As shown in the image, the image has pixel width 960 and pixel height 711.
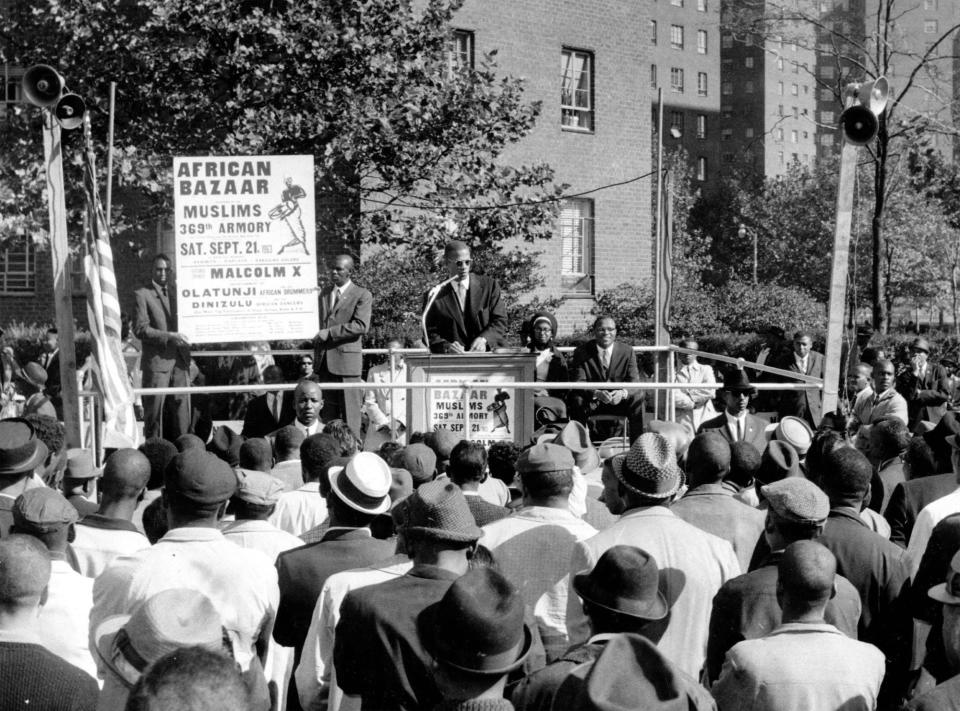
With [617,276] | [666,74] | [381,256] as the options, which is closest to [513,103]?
[381,256]

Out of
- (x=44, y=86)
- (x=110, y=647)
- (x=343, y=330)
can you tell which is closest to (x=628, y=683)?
(x=110, y=647)

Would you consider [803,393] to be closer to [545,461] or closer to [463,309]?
[463,309]

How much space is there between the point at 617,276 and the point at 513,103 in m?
9.97

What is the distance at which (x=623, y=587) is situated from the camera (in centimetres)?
353

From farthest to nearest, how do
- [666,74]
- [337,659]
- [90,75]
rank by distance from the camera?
[666,74]
[90,75]
[337,659]

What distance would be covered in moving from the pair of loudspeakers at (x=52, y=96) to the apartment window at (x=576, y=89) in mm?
19216

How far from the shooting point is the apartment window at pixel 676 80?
262 ft

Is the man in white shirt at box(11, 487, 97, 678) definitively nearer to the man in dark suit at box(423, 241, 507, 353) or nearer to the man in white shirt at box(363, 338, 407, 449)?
the man in white shirt at box(363, 338, 407, 449)

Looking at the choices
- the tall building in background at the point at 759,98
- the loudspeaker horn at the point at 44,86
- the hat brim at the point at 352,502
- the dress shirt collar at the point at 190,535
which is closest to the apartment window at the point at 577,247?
the loudspeaker horn at the point at 44,86

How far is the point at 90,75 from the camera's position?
16719mm

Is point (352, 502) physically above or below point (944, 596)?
above

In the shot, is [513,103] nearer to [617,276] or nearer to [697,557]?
[617,276]

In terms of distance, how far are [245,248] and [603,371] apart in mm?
3655

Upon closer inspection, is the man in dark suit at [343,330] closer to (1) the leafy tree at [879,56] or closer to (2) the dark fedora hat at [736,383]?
(2) the dark fedora hat at [736,383]
